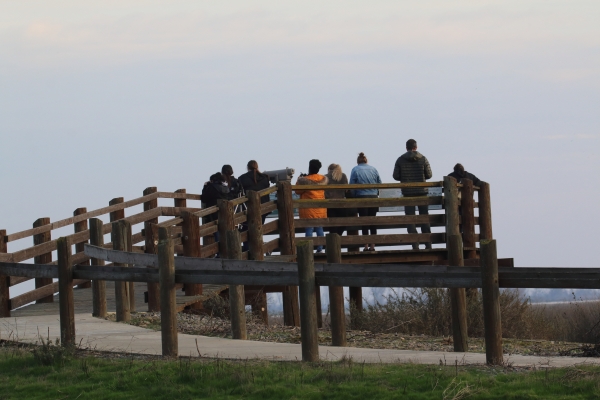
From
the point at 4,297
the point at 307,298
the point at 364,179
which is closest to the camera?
the point at 307,298

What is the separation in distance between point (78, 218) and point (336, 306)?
24.2 ft

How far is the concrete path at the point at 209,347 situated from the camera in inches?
369

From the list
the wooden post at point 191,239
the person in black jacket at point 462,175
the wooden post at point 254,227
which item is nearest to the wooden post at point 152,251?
the wooden post at point 191,239

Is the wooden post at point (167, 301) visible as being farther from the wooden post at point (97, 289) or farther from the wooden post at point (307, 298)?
the wooden post at point (97, 289)

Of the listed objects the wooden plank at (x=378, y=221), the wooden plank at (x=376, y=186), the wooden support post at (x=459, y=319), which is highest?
the wooden plank at (x=376, y=186)

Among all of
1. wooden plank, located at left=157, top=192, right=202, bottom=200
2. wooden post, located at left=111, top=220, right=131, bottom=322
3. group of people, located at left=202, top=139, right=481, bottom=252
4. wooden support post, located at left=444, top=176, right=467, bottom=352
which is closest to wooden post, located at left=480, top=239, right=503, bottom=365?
wooden support post, located at left=444, top=176, right=467, bottom=352

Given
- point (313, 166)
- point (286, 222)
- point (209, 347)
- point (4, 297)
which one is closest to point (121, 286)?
point (4, 297)

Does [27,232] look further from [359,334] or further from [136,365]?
[136,365]

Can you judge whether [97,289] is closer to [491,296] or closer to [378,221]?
[378,221]

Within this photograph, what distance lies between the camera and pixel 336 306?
39.4 feet

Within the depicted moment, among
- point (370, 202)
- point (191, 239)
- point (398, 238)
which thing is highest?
point (370, 202)

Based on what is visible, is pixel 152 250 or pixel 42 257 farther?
pixel 42 257

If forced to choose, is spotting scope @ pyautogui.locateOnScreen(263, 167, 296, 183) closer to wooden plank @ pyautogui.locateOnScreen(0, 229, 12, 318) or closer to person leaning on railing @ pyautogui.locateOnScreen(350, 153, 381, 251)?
person leaning on railing @ pyautogui.locateOnScreen(350, 153, 381, 251)

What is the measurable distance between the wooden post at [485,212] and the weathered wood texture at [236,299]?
813 cm
